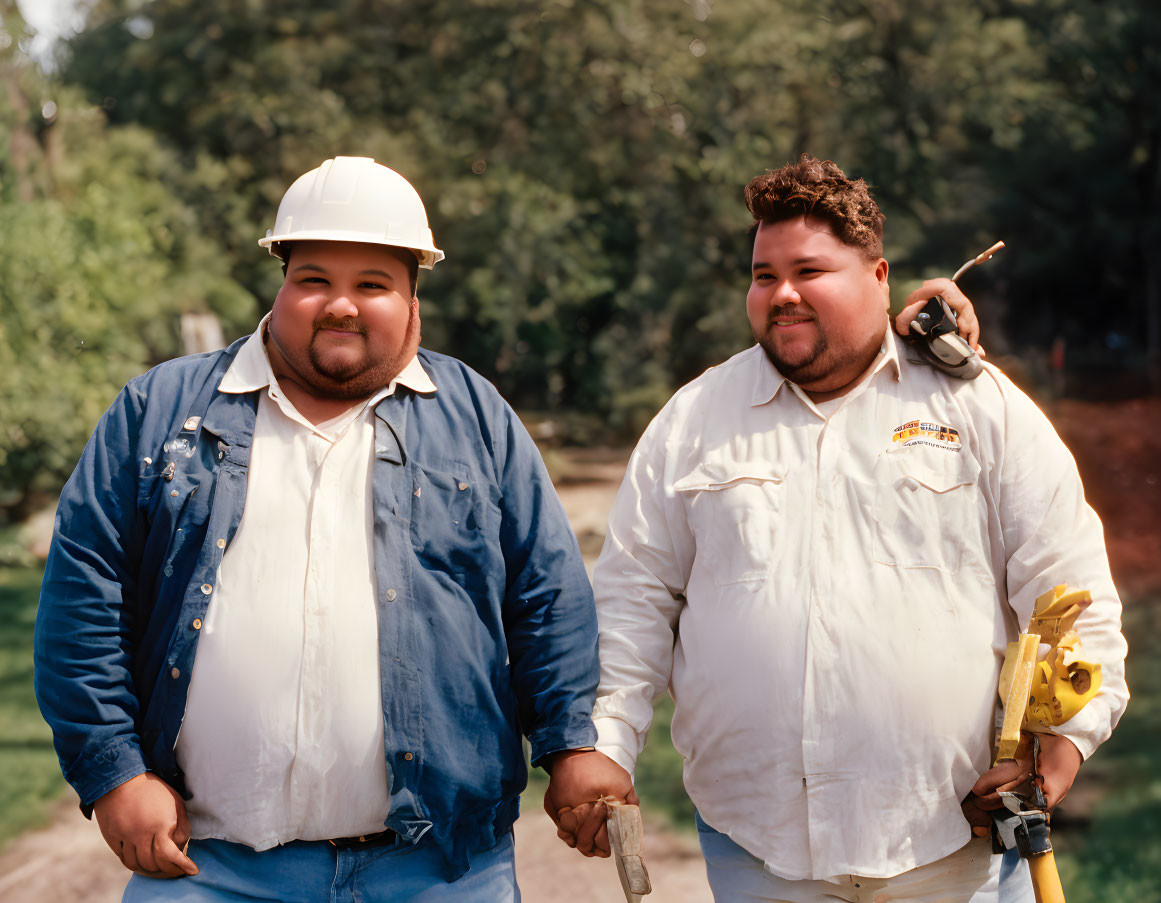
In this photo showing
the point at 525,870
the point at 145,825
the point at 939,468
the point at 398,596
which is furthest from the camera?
the point at 525,870

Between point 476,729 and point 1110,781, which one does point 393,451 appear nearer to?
point 476,729

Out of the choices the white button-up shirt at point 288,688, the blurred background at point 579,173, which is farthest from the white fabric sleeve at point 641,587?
the blurred background at point 579,173

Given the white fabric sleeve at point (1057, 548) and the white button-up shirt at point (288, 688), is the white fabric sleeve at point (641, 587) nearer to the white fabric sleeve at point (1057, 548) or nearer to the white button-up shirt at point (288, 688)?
the white button-up shirt at point (288, 688)

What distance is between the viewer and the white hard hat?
103 inches

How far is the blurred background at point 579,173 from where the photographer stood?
1606cm

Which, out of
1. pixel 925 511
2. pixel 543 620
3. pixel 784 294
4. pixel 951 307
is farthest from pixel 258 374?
pixel 951 307

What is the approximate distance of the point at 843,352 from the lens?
2.84 meters

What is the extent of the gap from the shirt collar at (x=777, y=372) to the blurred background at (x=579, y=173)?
1159 cm

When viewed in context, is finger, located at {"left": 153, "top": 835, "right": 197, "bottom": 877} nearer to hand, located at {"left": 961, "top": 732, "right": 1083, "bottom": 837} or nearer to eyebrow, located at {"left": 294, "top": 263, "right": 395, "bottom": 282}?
eyebrow, located at {"left": 294, "top": 263, "right": 395, "bottom": 282}

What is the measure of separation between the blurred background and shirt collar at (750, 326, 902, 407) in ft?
38.0

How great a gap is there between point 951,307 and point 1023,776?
1077 mm

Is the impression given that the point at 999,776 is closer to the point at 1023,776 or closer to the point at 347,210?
the point at 1023,776

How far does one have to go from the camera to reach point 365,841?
254 centimetres

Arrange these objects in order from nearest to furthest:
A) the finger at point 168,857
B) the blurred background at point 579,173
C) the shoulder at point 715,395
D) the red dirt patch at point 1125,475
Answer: the finger at point 168,857
the shoulder at point 715,395
the red dirt patch at point 1125,475
the blurred background at point 579,173
